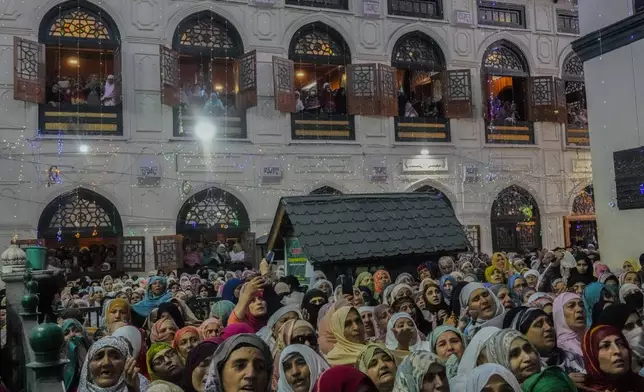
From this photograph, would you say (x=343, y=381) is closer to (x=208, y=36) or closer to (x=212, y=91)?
(x=208, y=36)

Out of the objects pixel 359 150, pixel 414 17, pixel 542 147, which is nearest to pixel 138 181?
pixel 359 150

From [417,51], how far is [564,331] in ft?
47.2

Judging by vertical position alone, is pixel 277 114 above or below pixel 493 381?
above

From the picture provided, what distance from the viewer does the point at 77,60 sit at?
55.2 ft

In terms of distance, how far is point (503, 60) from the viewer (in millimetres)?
18641

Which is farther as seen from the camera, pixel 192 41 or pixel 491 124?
pixel 491 124

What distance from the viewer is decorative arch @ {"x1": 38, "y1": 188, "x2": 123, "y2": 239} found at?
46.1 ft

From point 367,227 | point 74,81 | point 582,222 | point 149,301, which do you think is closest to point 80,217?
point 74,81

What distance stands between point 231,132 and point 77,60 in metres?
4.92

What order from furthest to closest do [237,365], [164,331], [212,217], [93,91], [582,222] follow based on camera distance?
1. [582,222]
2. [212,217]
3. [93,91]
4. [164,331]
5. [237,365]

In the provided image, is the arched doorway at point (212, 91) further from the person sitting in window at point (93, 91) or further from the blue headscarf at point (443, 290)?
the blue headscarf at point (443, 290)

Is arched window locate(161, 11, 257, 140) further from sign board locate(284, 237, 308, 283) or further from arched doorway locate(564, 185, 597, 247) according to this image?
arched doorway locate(564, 185, 597, 247)

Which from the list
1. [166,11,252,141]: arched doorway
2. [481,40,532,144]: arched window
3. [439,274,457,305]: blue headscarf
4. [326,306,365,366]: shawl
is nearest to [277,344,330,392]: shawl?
[326,306,365,366]: shawl

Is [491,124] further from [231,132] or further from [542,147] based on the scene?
[231,132]
